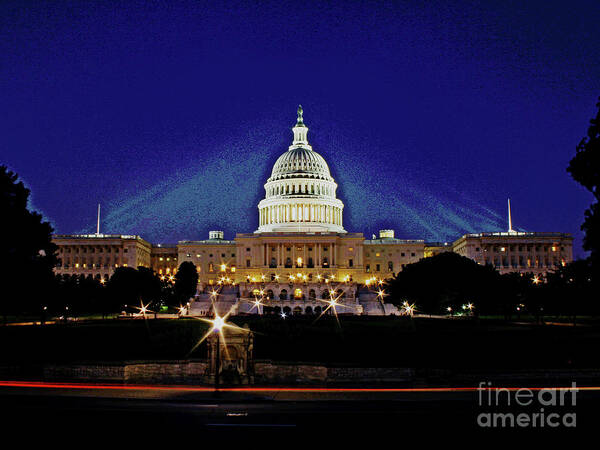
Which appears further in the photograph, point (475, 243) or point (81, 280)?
point (475, 243)

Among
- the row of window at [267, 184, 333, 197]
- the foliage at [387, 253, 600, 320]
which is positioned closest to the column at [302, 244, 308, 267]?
the row of window at [267, 184, 333, 197]

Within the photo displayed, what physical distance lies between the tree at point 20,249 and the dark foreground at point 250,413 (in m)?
20.1

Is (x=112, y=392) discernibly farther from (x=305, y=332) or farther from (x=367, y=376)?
(x=305, y=332)

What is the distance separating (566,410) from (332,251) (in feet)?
406

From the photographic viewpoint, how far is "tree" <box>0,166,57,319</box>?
44406 mm

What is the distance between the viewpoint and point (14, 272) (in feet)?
145

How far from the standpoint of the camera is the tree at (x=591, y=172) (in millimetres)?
28989

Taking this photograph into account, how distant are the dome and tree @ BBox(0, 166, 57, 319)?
114 metres

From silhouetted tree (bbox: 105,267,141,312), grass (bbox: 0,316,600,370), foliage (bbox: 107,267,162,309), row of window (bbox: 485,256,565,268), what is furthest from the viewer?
row of window (bbox: 485,256,565,268)

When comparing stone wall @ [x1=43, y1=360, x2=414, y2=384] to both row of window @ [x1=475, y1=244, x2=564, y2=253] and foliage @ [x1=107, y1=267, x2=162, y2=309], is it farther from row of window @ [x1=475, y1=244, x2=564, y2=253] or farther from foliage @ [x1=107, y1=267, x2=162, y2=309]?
row of window @ [x1=475, y1=244, x2=564, y2=253]

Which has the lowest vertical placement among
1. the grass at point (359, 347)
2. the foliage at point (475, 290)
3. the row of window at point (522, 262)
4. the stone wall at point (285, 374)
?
the stone wall at point (285, 374)

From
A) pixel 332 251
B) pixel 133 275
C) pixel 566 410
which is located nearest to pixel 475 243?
pixel 332 251

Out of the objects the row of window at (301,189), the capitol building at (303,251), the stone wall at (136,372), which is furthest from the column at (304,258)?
the stone wall at (136,372)

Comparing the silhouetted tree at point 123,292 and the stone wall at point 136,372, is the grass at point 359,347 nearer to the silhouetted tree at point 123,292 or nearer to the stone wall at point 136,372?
the stone wall at point 136,372
